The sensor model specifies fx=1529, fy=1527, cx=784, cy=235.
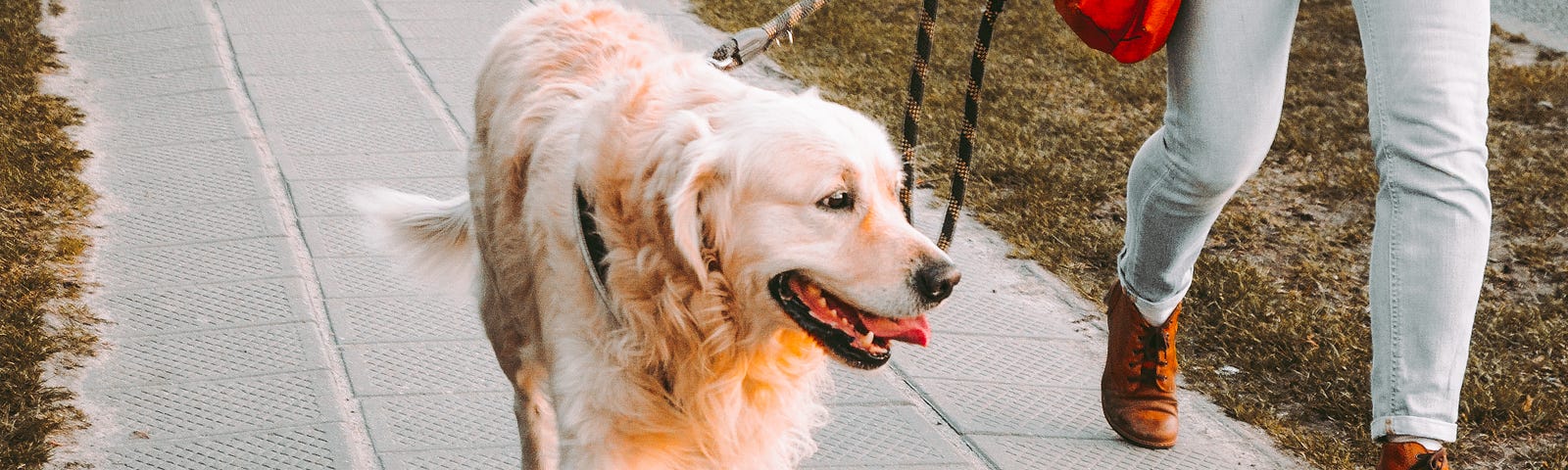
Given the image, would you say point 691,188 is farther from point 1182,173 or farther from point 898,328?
point 1182,173

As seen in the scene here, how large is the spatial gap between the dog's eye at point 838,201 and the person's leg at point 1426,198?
1.05 m

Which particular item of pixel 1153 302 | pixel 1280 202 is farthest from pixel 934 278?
pixel 1280 202

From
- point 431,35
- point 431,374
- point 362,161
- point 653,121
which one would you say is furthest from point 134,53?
point 653,121

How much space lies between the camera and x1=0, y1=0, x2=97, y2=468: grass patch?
3.32 meters

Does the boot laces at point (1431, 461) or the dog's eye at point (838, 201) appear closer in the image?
the dog's eye at point (838, 201)

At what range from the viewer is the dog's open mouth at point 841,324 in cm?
239

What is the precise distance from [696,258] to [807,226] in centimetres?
18

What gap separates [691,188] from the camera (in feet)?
7.53

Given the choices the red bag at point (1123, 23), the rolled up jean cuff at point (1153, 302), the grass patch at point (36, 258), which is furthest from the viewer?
the rolled up jean cuff at point (1153, 302)

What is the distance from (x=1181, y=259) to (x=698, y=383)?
4.38ft

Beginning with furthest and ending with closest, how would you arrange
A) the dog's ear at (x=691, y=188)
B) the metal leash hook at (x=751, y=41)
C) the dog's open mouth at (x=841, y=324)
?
the metal leash hook at (x=751, y=41) < the dog's open mouth at (x=841, y=324) < the dog's ear at (x=691, y=188)

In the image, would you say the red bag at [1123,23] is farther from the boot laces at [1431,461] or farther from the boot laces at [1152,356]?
the boot laces at [1431,461]

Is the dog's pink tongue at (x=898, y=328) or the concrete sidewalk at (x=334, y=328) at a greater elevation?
the dog's pink tongue at (x=898, y=328)

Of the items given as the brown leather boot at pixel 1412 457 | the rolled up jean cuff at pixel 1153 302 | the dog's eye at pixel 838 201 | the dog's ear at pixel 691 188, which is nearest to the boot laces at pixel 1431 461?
the brown leather boot at pixel 1412 457
